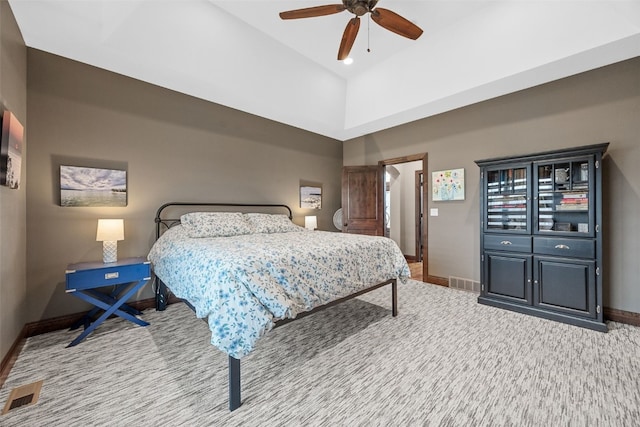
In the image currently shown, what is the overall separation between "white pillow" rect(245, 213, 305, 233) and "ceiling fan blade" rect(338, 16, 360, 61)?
7.81 feet

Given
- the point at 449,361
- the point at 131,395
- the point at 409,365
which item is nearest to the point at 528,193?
Result: the point at 449,361

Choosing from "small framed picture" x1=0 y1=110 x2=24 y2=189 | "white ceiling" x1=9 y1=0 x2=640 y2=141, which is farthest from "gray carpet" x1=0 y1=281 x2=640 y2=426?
"white ceiling" x1=9 y1=0 x2=640 y2=141

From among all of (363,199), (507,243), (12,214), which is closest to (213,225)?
(12,214)

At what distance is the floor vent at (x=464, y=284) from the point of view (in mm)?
3971

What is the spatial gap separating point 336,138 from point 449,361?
187 inches

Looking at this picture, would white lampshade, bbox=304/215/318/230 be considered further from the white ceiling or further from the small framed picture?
the small framed picture

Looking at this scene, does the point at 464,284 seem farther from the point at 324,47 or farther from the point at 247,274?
the point at 324,47

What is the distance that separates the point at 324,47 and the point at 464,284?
4237 mm

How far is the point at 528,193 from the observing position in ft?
10.3

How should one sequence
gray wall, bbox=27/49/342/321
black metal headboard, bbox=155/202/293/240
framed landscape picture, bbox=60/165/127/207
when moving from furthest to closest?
1. black metal headboard, bbox=155/202/293/240
2. framed landscape picture, bbox=60/165/127/207
3. gray wall, bbox=27/49/342/321

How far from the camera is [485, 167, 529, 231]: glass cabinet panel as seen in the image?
327 centimetres

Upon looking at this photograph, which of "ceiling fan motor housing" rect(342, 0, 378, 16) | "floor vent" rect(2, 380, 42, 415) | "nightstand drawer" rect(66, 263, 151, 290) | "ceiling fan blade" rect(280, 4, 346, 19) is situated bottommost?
"floor vent" rect(2, 380, 42, 415)

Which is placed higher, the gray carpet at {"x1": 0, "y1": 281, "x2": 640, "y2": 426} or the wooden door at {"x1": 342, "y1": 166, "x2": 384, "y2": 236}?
the wooden door at {"x1": 342, "y1": 166, "x2": 384, "y2": 236}

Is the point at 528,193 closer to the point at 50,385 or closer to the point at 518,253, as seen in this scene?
the point at 518,253
